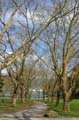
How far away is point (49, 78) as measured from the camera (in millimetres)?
97375

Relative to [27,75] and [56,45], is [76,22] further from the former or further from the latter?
[27,75]

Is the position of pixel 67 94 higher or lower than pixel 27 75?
lower

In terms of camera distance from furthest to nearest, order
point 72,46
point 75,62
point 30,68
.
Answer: point 30,68 < point 75,62 < point 72,46

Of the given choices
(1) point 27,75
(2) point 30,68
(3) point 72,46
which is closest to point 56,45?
(3) point 72,46

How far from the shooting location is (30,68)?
73.8 metres

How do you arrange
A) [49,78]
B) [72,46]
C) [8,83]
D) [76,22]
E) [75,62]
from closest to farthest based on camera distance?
[76,22]
[72,46]
[75,62]
[49,78]
[8,83]

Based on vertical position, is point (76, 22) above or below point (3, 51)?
above

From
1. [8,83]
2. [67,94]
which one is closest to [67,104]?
[67,94]

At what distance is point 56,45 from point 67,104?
6840 mm

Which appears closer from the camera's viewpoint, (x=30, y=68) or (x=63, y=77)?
(x=63, y=77)

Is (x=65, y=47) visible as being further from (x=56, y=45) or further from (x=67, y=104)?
(x=67, y=104)

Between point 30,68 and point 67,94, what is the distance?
1331 inches

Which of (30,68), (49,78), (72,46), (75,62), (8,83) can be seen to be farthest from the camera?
(8,83)

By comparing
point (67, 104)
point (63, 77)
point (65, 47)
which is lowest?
point (67, 104)
